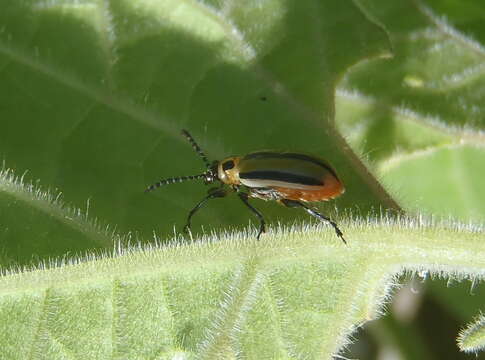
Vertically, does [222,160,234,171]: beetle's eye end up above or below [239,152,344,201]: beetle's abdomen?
above

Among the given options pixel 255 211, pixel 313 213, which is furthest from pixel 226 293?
pixel 313 213

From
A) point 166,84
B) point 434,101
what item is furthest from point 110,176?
point 434,101

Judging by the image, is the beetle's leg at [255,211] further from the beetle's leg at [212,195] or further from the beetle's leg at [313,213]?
the beetle's leg at [313,213]

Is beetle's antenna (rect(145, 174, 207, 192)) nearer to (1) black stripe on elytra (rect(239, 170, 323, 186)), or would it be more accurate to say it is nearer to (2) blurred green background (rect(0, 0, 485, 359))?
(2) blurred green background (rect(0, 0, 485, 359))

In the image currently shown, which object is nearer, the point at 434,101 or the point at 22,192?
the point at 22,192

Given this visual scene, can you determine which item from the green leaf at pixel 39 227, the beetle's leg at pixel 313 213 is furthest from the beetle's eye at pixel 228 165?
the green leaf at pixel 39 227

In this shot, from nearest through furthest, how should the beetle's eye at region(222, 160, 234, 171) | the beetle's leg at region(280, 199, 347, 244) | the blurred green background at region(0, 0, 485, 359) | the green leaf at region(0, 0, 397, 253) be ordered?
the beetle's leg at region(280, 199, 347, 244) → the blurred green background at region(0, 0, 485, 359) → the green leaf at region(0, 0, 397, 253) → the beetle's eye at region(222, 160, 234, 171)


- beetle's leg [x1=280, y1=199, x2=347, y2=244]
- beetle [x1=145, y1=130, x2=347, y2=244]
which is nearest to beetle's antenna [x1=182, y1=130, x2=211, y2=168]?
beetle [x1=145, y1=130, x2=347, y2=244]

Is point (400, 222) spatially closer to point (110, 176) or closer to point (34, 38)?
point (110, 176)
